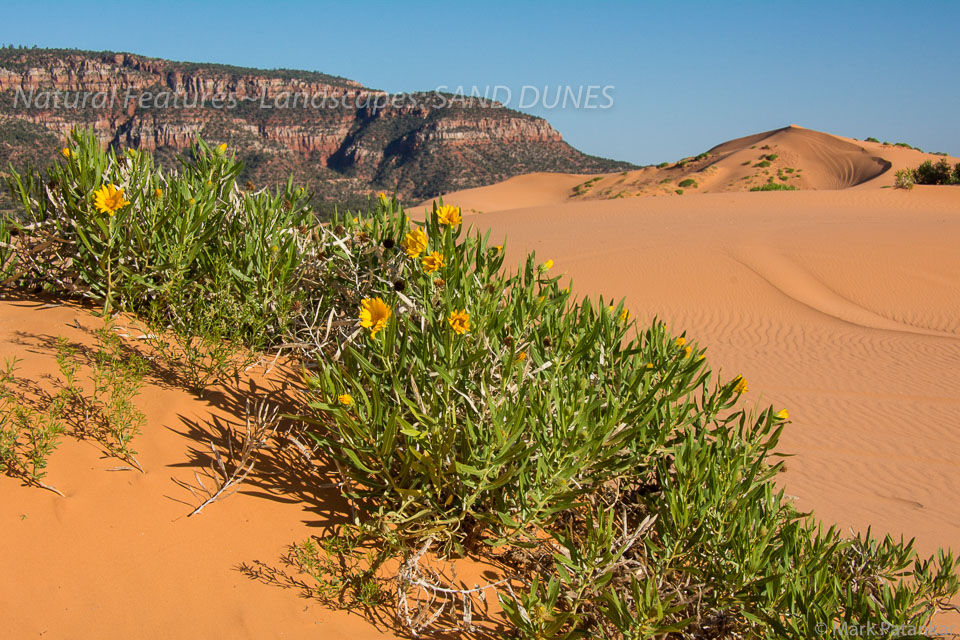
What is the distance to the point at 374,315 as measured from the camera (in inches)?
85.6

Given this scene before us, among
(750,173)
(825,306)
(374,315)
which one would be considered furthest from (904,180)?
(374,315)

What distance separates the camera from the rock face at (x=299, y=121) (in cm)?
4438

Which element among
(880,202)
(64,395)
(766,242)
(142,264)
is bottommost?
(64,395)

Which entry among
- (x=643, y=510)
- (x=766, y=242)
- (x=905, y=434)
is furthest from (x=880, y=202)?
(x=643, y=510)

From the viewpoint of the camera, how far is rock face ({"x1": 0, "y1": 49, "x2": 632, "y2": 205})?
4438 centimetres

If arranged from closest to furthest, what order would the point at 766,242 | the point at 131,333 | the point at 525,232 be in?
the point at 131,333 < the point at 766,242 < the point at 525,232

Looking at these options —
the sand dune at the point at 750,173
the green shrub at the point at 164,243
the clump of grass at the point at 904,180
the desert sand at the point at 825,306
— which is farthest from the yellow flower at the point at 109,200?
the sand dune at the point at 750,173

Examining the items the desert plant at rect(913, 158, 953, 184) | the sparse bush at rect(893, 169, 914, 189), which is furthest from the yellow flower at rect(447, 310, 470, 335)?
the desert plant at rect(913, 158, 953, 184)

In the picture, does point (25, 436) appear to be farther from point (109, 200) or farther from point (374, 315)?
point (374, 315)

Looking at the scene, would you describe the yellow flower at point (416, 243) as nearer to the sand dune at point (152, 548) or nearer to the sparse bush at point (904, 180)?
the sand dune at point (152, 548)

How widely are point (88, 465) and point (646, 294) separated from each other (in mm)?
10139

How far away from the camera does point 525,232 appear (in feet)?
56.8

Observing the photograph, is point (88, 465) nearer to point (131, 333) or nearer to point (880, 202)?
point (131, 333)

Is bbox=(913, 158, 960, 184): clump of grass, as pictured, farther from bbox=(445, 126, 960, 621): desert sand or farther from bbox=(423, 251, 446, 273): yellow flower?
bbox=(423, 251, 446, 273): yellow flower
